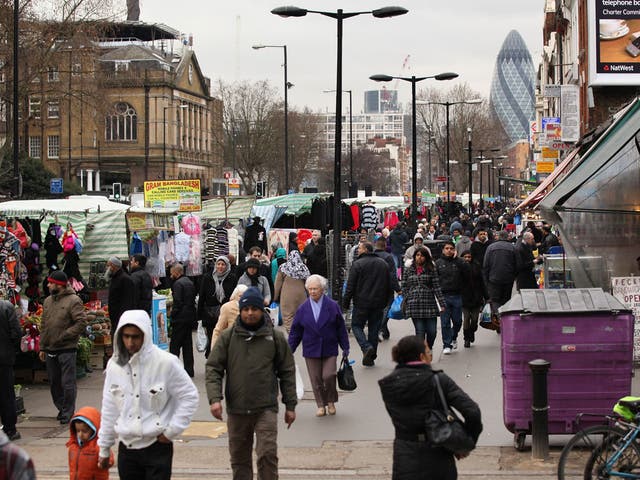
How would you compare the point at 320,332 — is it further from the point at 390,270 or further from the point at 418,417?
the point at 418,417

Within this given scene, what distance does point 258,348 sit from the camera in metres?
7.68

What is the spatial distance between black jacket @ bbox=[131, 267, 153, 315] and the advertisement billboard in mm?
16884

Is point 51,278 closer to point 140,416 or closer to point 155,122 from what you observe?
point 140,416

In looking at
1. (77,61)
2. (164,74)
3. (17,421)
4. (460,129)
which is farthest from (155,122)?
→ (17,421)

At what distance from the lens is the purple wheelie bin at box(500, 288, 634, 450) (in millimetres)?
9258

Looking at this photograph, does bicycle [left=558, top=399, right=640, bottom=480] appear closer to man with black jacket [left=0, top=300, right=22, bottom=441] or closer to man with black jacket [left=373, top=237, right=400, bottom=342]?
man with black jacket [left=0, top=300, right=22, bottom=441]

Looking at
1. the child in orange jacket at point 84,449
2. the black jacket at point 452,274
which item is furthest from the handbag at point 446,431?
the black jacket at point 452,274

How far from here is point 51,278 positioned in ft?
38.7

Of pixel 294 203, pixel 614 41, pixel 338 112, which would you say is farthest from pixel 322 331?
pixel 614 41

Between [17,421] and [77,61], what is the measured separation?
1311 inches

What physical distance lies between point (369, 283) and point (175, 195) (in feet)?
29.1

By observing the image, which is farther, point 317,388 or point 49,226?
point 49,226

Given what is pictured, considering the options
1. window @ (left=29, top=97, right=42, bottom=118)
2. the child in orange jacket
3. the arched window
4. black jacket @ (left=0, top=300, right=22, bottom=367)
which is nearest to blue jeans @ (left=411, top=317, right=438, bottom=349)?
black jacket @ (left=0, top=300, right=22, bottom=367)

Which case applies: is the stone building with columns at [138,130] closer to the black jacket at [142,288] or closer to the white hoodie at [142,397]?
the black jacket at [142,288]
